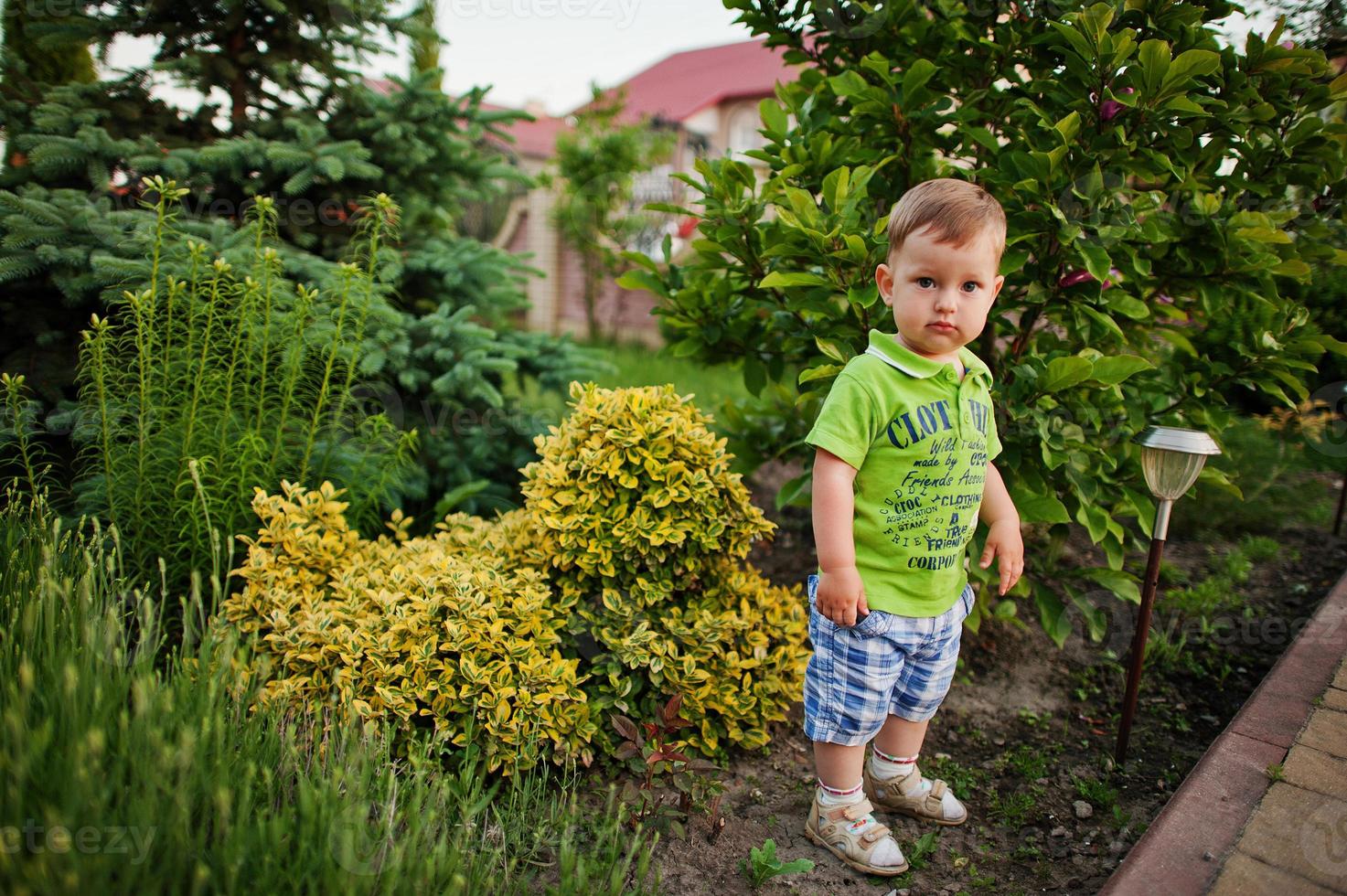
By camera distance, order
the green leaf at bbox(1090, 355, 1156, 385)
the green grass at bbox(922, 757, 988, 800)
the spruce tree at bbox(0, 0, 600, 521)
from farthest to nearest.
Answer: the spruce tree at bbox(0, 0, 600, 521)
the green grass at bbox(922, 757, 988, 800)
the green leaf at bbox(1090, 355, 1156, 385)

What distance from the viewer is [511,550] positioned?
9.08ft

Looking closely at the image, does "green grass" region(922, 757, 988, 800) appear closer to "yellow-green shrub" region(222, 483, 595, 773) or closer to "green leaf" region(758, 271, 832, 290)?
"yellow-green shrub" region(222, 483, 595, 773)

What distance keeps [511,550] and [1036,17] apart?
8.07 ft

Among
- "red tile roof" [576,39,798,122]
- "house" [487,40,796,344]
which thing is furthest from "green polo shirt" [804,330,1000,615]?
"red tile roof" [576,39,798,122]

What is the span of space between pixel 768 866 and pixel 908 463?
3.53 ft

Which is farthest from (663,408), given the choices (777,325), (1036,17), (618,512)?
(1036,17)

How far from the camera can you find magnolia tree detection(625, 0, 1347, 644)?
7.84 feet

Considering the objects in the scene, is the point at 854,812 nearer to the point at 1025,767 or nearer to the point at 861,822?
the point at 861,822

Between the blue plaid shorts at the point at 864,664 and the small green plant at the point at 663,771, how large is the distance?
1.18 feet

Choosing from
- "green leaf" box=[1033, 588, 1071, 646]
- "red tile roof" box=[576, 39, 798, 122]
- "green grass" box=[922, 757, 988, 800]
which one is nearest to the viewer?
"green grass" box=[922, 757, 988, 800]

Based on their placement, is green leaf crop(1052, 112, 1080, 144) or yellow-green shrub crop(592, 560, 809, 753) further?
yellow-green shrub crop(592, 560, 809, 753)

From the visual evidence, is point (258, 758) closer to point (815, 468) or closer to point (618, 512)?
point (618, 512)

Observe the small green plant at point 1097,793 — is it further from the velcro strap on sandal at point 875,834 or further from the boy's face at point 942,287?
the boy's face at point 942,287

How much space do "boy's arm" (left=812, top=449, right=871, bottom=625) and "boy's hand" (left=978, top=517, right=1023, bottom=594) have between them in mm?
515
